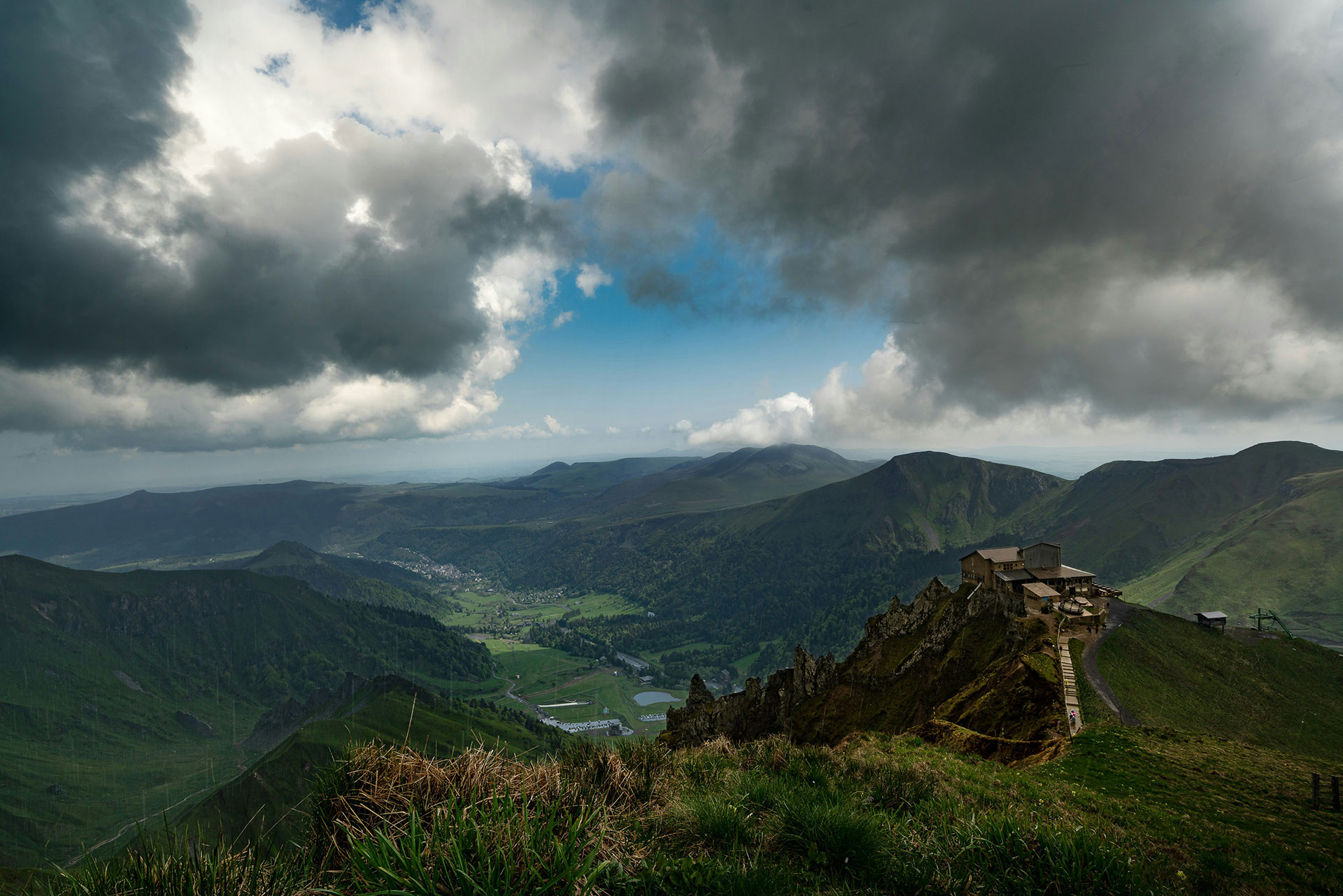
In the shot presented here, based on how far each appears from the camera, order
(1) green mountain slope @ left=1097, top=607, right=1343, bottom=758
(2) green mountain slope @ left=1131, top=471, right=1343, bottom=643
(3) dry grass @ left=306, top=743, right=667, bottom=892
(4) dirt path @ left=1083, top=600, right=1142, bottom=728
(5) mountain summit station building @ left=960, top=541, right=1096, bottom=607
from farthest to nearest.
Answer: (2) green mountain slope @ left=1131, top=471, right=1343, bottom=643 → (5) mountain summit station building @ left=960, top=541, right=1096, bottom=607 → (1) green mountain slope @ left=1097, top=607, right=1343, bottom=758 → (4) dirt path @ left=1083, top=600, right=1142, bottom=728 → (3) dry grass @ left=306, top=743, right=667, bottom=892

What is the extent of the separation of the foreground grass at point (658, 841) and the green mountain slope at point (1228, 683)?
31.7 m

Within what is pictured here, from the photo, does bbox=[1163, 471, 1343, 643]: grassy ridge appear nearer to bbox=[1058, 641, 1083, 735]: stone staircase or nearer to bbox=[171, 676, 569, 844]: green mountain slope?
bbox=[1058, 641, 1083, 735]: stone staircase

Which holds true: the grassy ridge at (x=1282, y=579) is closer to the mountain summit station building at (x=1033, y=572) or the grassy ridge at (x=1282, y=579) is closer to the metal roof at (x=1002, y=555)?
the mountain summit station building at (x=1033, y=572)

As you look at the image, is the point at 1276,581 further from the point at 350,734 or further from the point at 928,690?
the point at 350,734

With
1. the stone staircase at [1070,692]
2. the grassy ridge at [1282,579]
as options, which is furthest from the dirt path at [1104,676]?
the grassy ridge at [1282,579]

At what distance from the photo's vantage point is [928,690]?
139 feet

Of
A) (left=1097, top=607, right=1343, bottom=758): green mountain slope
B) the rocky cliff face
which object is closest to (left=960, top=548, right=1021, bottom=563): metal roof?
the rocky cliff face

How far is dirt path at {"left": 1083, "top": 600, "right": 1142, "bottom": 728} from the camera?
32344 mm

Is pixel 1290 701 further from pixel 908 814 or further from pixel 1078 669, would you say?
pixel 908 814

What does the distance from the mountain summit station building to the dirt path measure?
9.38 ft

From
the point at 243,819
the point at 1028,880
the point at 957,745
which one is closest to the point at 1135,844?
the point at 1028,880

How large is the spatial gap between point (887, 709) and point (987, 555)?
2552 cm

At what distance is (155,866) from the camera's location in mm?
5449

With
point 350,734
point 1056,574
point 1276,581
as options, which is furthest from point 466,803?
point 1276,581
